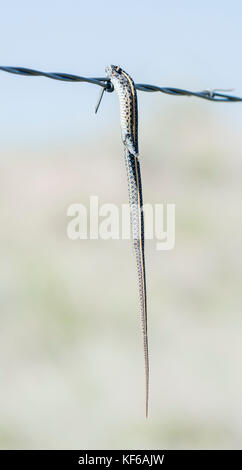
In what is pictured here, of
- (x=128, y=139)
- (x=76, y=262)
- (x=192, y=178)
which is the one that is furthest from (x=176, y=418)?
(x=192, y=178)

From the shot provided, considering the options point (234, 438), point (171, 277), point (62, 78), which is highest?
point (171, 277)

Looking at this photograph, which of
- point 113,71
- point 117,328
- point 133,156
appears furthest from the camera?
point 117,328

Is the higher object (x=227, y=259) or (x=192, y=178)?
(x=192, y=178)

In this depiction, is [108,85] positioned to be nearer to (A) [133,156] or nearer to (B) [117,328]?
(A) [133,156]

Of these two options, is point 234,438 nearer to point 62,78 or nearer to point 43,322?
point 43,322

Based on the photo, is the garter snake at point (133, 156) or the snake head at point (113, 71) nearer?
the garter snake at point (133, 156)

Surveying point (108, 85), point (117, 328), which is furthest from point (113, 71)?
point (117, 328)

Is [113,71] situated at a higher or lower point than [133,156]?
higher

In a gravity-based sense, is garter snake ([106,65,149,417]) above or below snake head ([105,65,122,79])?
below

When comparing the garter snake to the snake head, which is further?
the snake head

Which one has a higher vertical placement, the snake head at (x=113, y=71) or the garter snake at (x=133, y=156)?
the snake head at (x=113, y=71)

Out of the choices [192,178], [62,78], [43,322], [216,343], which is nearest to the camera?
[62,78]
